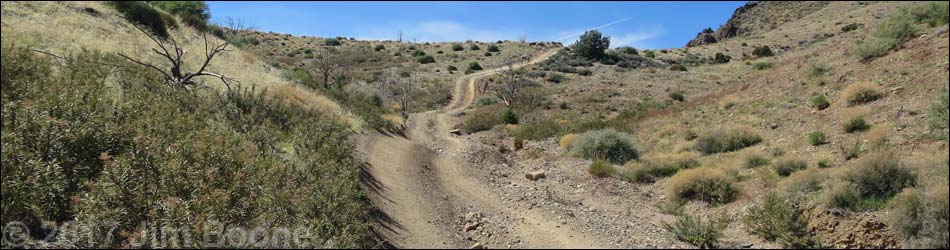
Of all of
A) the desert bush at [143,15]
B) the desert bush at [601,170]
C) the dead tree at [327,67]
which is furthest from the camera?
the dead tree at [327,67]

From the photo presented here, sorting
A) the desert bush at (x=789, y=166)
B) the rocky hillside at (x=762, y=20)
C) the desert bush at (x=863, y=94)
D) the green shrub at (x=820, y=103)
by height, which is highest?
the rocky hillside at (x=762, y=20)

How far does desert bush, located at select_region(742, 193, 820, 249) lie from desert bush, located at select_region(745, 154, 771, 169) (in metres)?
3.83

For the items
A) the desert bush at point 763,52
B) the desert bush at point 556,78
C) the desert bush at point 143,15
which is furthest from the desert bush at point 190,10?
the desert bush at point 763,52

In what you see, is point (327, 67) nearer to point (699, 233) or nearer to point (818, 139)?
point (818, 139)

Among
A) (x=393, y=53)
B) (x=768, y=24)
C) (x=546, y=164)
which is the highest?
(x=768, y=24)

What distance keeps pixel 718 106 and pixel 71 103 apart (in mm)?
23434

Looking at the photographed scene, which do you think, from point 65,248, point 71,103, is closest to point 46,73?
point 71,103

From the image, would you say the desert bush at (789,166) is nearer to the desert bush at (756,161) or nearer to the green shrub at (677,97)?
the desert bush at (756,161)

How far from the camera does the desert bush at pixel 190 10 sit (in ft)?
109

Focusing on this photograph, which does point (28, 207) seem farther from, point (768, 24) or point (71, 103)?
point (768, 24)

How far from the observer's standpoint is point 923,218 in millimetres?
7273

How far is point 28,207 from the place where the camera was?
489cm

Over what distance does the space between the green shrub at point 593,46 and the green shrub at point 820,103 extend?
42.0 meters

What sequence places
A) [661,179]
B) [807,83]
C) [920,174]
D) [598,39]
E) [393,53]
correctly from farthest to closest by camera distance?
[393,53] < [598,39] < [807,83] < [661,179] < [920,174]
